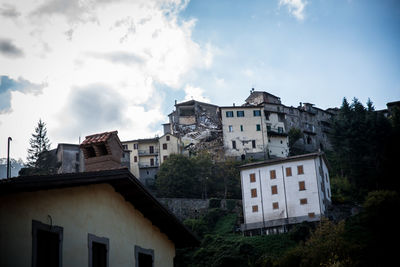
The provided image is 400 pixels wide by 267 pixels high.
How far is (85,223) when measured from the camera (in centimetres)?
1327

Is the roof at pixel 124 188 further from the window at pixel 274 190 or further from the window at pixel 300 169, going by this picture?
the window at pixel 274 190

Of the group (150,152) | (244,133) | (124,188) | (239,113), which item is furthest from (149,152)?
(124,188)

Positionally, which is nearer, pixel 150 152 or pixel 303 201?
pixel 303 201

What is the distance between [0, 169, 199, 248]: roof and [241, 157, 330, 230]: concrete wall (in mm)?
44857

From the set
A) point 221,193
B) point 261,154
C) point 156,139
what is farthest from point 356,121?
point 156,139

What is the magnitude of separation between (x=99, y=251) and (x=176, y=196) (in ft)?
208

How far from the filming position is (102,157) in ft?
54.4

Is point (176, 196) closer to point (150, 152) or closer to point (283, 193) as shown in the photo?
point (150, 152)

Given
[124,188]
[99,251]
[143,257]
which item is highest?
[124,188]

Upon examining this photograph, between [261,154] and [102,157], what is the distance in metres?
76.2

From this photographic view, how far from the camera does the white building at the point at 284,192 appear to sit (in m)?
61.5

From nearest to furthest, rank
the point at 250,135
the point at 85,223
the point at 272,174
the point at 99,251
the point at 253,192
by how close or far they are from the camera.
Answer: the point at 85,223
the point at 99,251
the point at 272,174
the point at 253,192
the point at 250,135

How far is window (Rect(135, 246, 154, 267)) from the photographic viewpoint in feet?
51.4

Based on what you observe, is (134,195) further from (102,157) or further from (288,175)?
(288,175)
